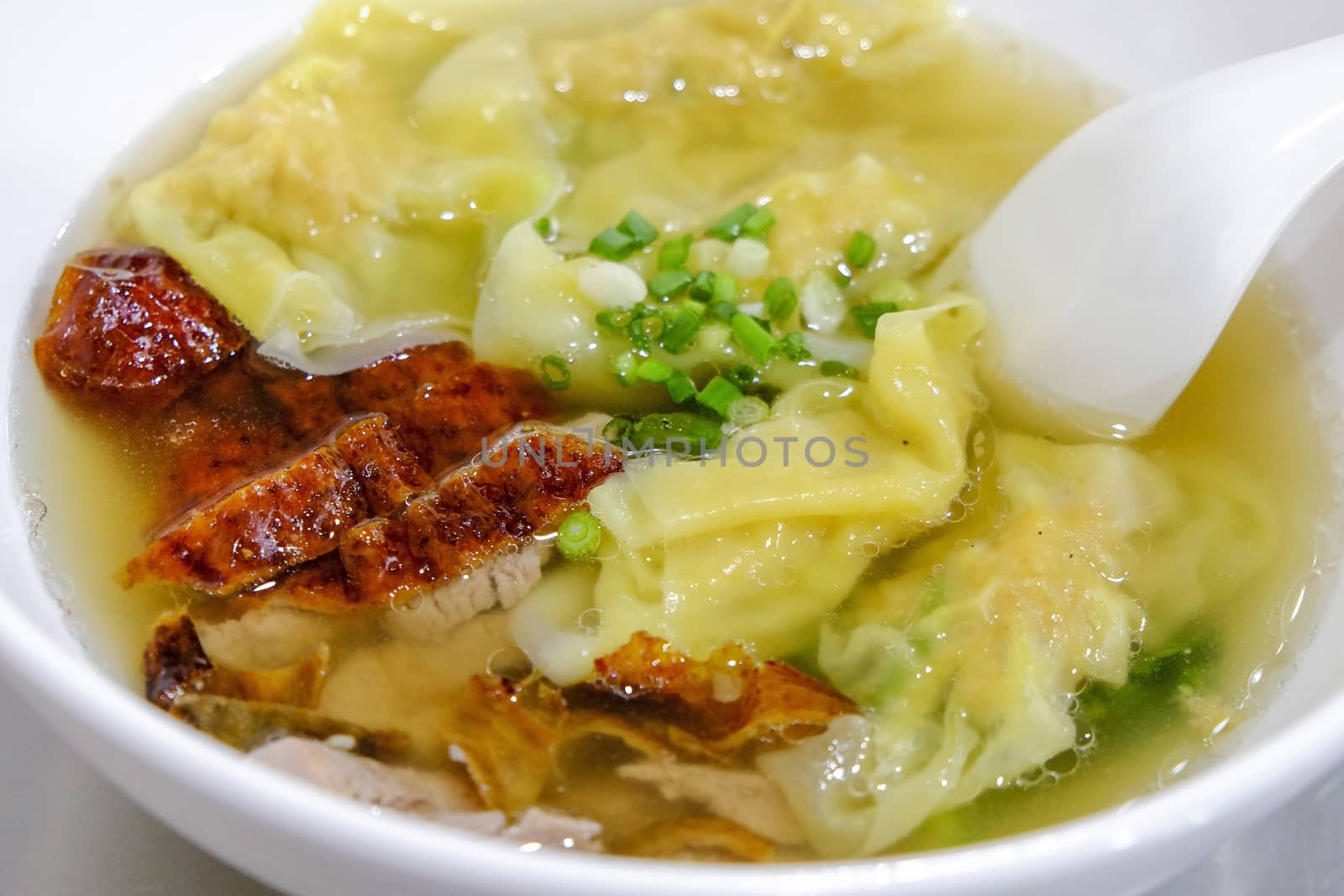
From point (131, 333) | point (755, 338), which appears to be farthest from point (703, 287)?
point (131, 333)

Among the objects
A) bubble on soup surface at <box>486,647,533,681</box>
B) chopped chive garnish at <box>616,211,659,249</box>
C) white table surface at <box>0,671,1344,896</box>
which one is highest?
chopped chive garnish at <box>616,211,659,249</box>

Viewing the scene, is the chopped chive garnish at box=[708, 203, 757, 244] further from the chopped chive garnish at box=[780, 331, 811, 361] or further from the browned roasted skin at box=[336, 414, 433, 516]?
the browned roasted skin at box=[336, 414, 433, 516]

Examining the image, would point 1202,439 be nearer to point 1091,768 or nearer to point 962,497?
point 962,497

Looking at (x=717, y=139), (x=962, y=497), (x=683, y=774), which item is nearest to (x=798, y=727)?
(x=683, y=774)

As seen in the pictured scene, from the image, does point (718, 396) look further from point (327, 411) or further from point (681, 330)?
point (327, 411)

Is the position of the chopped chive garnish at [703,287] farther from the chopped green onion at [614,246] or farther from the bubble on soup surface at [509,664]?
the bubble on soup surface at [509,664]

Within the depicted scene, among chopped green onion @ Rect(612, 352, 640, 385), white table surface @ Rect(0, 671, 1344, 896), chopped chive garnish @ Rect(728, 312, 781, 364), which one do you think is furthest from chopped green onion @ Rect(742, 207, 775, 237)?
white table surface @ Rect(0, 671, 1344, 896)
